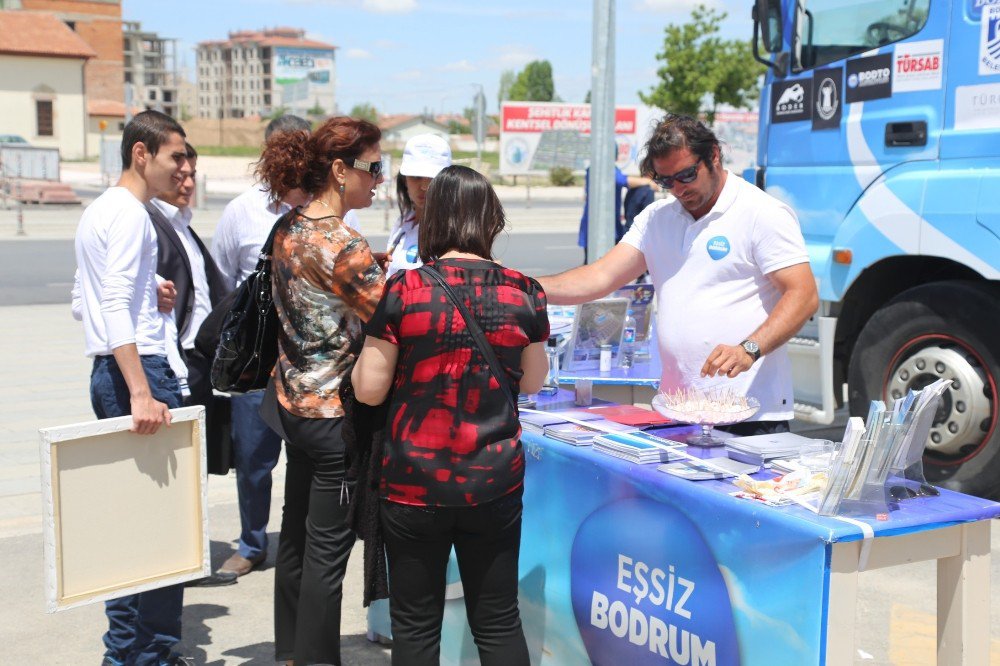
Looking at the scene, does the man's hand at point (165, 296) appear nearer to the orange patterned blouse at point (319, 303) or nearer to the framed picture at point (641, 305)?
the orange patterned blouse at point (319, 303)

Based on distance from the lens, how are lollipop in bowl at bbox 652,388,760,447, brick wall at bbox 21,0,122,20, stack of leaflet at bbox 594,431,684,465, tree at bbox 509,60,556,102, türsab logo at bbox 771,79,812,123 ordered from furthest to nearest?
tree at bbox 509,60,556,102, brick wall at bbox 21,0,122,20, türsab logo at bbox 771,79,812,123, lollipop in bowl at bbox 652,388,760,447, stack of leaflet at bbox 594,431,684,465

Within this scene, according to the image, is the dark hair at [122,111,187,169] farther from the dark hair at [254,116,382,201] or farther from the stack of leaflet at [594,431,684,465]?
the stack of leaflet at [594,431,684,465]

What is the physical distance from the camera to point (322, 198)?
3.28 metres

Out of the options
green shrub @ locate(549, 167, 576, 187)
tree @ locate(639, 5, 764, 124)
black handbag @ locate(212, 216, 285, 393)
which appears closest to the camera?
black handbag @ locate(212, 216, 285, 393)

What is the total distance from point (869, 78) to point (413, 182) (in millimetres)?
2894

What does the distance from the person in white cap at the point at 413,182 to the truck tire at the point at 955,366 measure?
109 inches

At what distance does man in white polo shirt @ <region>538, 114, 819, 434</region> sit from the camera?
3609mm

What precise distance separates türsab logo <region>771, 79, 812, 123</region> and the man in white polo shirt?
9.14 feet

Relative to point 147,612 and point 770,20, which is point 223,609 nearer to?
point 147,612

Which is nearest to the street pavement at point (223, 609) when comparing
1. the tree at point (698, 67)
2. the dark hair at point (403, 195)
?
the dark hair at point (403, 195)

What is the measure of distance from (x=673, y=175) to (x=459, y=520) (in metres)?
1.53

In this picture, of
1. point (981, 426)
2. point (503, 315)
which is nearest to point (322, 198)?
point (503, 315)

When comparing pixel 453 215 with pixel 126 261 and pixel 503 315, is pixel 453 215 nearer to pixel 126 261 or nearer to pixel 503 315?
pixel 503 315

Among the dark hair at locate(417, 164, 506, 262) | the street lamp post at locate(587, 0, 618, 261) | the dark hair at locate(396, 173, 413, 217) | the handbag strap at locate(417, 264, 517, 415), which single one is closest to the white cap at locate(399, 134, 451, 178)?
the dark hair at locate(396, 173, 413, 217)
